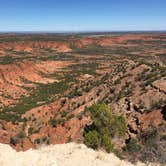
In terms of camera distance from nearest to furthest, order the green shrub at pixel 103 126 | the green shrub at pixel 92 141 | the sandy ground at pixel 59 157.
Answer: the sandy ground at pixel 59 157, the green shrub at pixel 92 141, the green shrub at pixel 103 126

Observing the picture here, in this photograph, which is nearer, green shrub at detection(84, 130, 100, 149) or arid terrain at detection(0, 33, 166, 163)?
green shrub at detection(84, 130, 100, 149)

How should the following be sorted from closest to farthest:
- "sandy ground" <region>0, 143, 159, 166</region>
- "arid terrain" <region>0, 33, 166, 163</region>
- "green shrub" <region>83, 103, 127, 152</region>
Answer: "sandy ground" <region>0, 143, 159, 166</region>
"green shrub" <region>83, 103, 127, 152</region>
"arid terrain" <region>0, 33, 166, 163</region>

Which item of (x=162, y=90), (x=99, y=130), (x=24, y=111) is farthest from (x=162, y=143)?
(x=24, y=111)

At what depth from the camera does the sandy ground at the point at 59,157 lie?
8.98 m

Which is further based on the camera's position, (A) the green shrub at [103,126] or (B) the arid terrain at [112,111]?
(B) the arid terrain at [112,111]

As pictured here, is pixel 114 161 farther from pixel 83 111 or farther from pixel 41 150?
pixel 83 111

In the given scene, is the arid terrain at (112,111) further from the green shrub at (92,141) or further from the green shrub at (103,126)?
the green shrub at (92,141)

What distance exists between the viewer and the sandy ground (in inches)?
353

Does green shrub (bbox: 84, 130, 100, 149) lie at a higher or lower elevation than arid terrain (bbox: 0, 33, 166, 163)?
higher

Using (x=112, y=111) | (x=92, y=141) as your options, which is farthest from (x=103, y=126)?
(x=112, y=111)

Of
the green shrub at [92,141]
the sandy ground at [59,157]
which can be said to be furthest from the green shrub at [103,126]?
the sandy ground at [59,157]

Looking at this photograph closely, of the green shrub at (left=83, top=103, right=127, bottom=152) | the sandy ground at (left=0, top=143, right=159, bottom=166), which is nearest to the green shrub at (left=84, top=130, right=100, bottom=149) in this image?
the green shrub at (left=83, top=103, right=127, bottom=152)

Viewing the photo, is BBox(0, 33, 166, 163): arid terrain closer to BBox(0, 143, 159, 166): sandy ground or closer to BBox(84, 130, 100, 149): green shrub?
BBox(84, 130, 100, 149): green shrub

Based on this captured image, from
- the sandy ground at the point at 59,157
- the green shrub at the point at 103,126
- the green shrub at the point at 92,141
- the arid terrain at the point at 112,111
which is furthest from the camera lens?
the arid terrain at the point at 112,111
